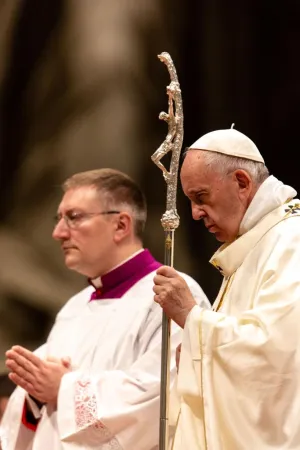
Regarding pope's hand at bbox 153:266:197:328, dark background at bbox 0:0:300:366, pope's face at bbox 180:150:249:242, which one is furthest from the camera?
dark background at bbox 0:0:300:366

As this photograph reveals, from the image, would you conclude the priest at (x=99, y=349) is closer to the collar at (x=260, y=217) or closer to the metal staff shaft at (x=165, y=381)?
the metal staff shaft at (x=165, y=381)

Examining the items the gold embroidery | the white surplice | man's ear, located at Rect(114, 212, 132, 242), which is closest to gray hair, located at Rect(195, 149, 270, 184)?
the gold embroidery

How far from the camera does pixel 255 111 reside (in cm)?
612

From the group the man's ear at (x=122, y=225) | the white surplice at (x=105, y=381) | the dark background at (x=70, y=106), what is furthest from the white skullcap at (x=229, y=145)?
the dark background at (x=70, y=106)

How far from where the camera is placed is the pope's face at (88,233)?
4.72 m

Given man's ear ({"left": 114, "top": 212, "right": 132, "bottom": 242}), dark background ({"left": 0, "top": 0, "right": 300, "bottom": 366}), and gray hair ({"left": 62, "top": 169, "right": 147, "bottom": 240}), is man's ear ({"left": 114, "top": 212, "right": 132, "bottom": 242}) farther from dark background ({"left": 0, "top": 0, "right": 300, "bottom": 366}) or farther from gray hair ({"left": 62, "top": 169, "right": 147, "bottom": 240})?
dark background ({"left": 0, "top": 0, "right": 300, "bottom": 366})

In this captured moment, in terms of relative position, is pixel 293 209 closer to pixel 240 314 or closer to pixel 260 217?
pixel 260 217

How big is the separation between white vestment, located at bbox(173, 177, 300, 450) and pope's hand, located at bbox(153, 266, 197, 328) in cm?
6

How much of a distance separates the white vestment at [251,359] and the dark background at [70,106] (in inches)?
115

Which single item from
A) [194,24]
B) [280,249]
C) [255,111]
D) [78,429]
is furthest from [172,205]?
[194,24]

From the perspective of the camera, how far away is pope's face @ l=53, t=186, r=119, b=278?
472 cm

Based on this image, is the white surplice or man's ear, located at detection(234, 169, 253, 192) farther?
the white surplice

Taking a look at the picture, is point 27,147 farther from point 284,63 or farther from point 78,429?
point 78,429

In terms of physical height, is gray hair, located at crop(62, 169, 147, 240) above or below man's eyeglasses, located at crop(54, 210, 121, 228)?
above
